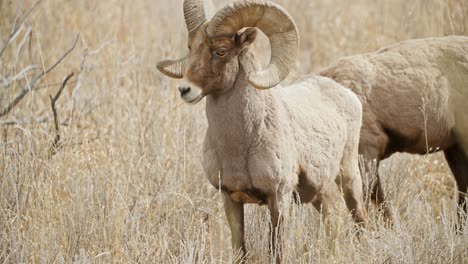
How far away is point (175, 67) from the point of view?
205 inches

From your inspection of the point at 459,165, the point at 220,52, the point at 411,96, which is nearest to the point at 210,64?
the point at 220,52

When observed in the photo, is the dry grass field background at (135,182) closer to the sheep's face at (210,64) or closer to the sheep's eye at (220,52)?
the sheep's face at (210,64)

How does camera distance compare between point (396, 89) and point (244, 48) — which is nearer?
point (244, 48)

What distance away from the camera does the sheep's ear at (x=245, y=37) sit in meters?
5.11

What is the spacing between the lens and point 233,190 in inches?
202

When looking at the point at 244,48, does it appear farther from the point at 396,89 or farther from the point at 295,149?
the point at 396,89

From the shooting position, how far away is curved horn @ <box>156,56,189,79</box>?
16.9 feet

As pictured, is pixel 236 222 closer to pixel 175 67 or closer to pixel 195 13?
pixel 175 67

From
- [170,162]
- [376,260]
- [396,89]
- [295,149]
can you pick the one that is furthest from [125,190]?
[396,89]

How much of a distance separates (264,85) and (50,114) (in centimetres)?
366

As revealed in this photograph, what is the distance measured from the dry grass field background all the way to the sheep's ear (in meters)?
0.96

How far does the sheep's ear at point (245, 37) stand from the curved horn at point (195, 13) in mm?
239

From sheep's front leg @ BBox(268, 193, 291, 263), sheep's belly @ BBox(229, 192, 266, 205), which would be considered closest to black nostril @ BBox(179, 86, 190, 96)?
sheep's belly @ BBox(229, 192, 266, 205)

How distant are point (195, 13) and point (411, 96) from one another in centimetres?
247
